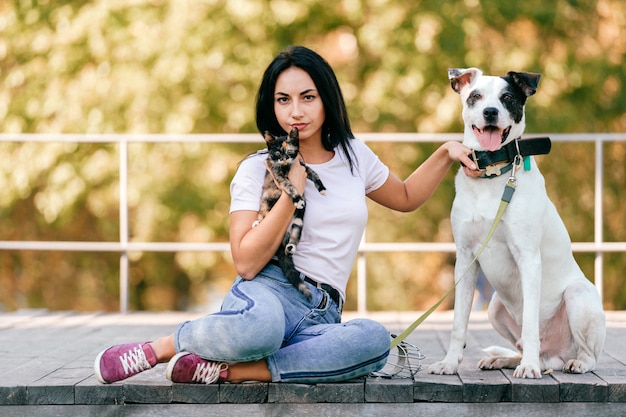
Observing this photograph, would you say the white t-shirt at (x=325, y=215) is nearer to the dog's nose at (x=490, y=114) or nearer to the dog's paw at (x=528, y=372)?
the dog's nose at (x=490, y=114)

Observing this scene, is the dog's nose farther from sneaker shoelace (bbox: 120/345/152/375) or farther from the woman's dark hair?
sneaker shoelace (bbox: 120/345/152/375)

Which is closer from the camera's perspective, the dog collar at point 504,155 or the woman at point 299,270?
the woman at point 299,270

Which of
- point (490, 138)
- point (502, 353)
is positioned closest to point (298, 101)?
point (490, 138)

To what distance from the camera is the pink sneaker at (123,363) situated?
10.3 feet

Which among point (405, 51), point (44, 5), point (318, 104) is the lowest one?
point (318, 104)

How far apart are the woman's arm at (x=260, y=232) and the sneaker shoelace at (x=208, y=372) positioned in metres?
0.35

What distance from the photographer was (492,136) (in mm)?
3381

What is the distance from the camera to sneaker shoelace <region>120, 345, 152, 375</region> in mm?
3127

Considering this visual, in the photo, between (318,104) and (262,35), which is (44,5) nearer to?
(262,35)

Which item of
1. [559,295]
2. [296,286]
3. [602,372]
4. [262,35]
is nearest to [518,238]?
[559,295]

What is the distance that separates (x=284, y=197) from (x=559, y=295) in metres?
1.13

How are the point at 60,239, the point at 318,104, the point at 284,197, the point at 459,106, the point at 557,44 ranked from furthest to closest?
1. the point at 60,239
2. the point at 557,44
3. the point at 459,106
4. the point at 318,104
5. the point at 284,197

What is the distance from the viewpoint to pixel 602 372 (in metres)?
3.37

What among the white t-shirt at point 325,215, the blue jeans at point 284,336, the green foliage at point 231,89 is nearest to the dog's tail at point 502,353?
the blue jeans at point 284,336
